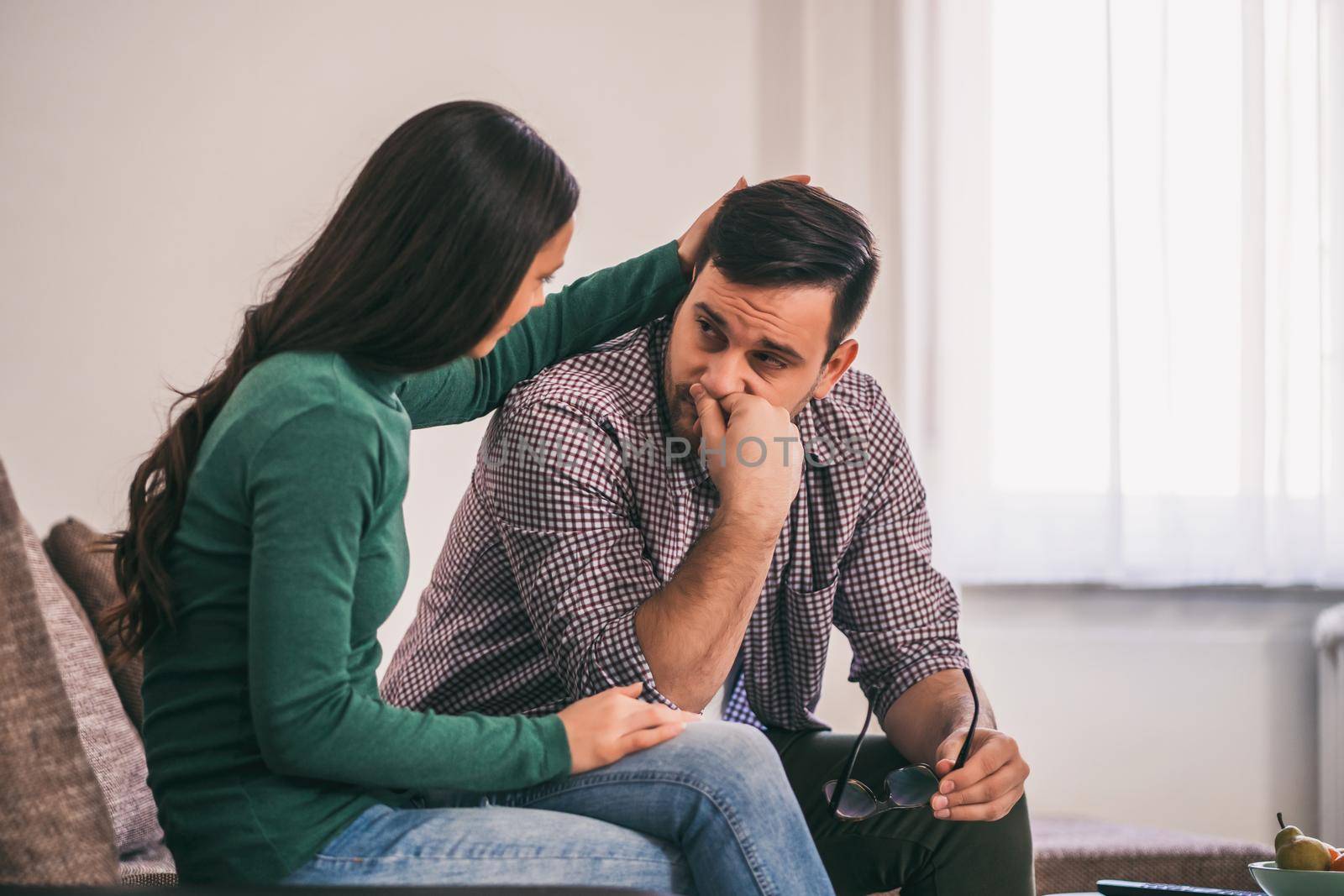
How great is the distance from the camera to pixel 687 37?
9.72 feet

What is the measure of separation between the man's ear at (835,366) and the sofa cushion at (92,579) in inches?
47.7

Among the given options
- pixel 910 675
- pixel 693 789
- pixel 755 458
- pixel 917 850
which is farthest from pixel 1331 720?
pixel 693 789

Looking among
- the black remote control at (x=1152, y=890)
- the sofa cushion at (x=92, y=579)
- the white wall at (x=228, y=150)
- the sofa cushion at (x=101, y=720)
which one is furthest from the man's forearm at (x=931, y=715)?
the white wall at (x=228, y=150)

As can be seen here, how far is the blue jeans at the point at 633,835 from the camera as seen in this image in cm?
97

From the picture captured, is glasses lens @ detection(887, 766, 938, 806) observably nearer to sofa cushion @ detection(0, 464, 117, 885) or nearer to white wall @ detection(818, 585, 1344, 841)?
sofa cushion @ detection(0, 464, 117, 885)

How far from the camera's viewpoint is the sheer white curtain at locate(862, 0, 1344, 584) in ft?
9.70

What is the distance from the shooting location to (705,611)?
4.42 feet

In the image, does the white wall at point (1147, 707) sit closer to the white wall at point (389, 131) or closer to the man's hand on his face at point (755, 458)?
the white wall at point (389, 131)

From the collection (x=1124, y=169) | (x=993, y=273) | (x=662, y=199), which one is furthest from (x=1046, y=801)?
(x=662, y=199)

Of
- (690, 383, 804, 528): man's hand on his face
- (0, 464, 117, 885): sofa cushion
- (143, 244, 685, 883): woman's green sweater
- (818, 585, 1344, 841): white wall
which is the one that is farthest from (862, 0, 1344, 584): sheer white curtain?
(0, 464, 117, 885): sofa cushion

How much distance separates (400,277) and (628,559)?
1.68ft

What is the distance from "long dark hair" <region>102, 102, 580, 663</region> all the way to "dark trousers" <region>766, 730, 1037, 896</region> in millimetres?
821

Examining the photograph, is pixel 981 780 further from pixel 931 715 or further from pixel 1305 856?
pixel 1305 856

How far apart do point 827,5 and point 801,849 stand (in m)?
2.41
